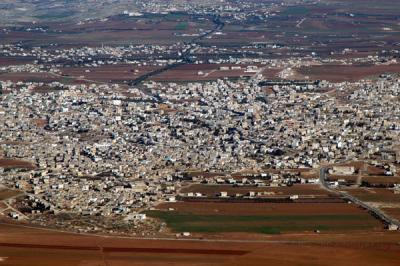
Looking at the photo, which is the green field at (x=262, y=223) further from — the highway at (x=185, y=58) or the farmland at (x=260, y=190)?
the highway at (x=185, y=58)

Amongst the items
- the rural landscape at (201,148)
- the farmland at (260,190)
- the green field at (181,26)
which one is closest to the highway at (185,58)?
the rural landscape at (201,148)

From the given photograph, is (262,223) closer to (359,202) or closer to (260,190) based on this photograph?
(359,202)

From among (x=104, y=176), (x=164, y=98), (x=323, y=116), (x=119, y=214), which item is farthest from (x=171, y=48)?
(x=119, y=214)

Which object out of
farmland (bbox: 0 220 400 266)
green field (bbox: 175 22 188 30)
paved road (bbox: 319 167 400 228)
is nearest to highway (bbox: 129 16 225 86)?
green field (bbox: 175 22 188 30)

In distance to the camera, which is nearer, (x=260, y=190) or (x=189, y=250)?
(x=189, y=250)

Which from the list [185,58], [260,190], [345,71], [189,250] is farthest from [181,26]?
[189,250]

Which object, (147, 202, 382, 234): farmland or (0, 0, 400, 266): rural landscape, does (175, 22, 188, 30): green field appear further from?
(147, 202, 382, 234): farmland
